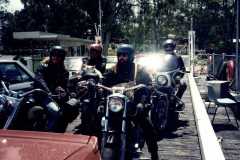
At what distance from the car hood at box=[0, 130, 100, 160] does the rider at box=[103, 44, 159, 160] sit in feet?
12.2

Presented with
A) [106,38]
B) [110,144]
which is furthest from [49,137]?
[106,38]

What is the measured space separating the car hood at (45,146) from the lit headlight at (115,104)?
3142mm

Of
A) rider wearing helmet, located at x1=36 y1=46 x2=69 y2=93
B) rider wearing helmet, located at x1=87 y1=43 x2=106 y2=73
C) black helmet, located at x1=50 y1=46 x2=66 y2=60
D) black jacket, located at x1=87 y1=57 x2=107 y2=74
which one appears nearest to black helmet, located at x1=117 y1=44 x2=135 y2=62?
black helmet, located at x1=50 y1=46 x2=66 y2=60

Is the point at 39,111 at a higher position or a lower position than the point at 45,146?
lower

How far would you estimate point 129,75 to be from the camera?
7461mm

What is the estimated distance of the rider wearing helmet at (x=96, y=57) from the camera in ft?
A: 32.8

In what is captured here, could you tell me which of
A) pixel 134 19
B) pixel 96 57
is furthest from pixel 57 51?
pixel 134 19

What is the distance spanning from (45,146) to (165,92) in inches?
297

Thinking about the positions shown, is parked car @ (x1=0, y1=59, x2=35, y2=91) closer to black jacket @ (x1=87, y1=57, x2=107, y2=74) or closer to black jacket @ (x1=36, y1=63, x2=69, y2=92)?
black jacket @ (x1=87, y1=57, x2=107, y2=74)

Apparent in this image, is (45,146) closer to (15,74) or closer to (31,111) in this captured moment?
(31,111)

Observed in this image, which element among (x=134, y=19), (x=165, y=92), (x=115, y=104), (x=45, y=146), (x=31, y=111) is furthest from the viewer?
(x=134, y=19)

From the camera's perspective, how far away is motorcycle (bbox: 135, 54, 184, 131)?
973 cm

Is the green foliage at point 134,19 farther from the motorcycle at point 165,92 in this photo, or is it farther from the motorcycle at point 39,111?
the motorcycle at point 39,111

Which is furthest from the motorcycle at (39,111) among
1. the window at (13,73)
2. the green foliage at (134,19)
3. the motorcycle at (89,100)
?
the green foliage at (134,19)
